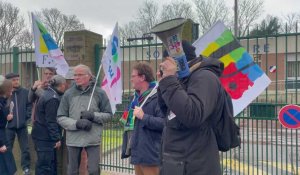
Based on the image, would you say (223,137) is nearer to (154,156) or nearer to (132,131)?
(154,156)

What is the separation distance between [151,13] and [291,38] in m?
49.1

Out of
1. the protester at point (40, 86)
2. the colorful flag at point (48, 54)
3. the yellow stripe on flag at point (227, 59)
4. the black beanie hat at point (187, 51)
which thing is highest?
the colorful flag at point (48, 54)

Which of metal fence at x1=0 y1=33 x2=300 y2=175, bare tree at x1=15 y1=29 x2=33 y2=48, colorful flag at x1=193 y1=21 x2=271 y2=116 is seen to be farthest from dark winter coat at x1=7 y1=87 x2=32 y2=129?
bare tree at x1=15 y1=29 x2=33 y2=48

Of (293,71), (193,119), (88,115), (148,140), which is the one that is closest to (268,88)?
(293,71)

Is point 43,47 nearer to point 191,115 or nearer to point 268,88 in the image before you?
point 268,88

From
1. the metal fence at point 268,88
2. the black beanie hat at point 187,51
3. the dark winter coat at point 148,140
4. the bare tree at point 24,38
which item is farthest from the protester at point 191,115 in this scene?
the bare tree at point 24,38

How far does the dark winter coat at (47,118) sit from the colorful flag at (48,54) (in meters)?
0.69

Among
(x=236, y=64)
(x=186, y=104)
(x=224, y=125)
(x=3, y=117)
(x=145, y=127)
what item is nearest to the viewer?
(x=186, y=104)

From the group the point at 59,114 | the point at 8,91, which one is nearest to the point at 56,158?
the point at 59,114

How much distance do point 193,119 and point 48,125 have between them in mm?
3791

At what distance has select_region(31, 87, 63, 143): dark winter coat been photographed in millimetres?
5848

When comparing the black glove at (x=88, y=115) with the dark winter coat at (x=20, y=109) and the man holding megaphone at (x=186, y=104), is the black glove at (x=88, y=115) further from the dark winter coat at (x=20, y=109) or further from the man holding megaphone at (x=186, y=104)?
the man holding megaphone at (x=186, y=104)

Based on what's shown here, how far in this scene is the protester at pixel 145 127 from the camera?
428 centimetres

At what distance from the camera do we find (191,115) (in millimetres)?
2574
